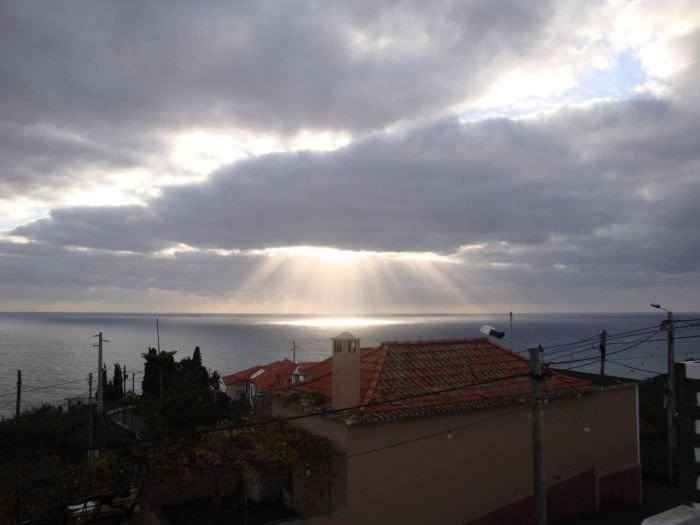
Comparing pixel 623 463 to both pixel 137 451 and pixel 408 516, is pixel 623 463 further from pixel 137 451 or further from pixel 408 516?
pixel 137 451

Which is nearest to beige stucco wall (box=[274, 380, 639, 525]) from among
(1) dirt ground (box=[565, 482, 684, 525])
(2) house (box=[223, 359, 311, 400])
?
(1) dirt ground (box=[565, 482, 684, 525])

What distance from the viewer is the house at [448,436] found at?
45.8 feet

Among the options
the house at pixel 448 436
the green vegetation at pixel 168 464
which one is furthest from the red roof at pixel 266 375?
the green vegetation at pixel 168 464

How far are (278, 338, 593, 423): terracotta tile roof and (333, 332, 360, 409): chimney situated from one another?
1.49ft

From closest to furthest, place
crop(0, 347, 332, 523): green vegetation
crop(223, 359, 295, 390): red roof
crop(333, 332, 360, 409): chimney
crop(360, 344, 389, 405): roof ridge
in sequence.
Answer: crop(0, 347, 332, 523): green vegetation, crop(333, 332, 360, 409): chimney, crop(360, 344, 389, 405): roof ridge, crop(223, 359, 295, 390): red roof

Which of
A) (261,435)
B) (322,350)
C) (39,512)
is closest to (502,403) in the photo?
(261,435)

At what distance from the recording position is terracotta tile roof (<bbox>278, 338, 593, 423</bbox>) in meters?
14.8

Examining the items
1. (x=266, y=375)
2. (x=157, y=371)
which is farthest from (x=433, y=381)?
(x=157, y=371)

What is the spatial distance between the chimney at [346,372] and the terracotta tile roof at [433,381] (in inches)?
17.9

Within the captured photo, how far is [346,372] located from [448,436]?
12.3ft

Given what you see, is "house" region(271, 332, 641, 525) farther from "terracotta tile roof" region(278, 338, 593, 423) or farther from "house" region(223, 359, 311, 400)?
"house" region(223, 359, 311, 400)

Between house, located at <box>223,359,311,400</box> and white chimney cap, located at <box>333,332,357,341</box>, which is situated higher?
white chimney cap, located at <box>333,332,357,341</box>

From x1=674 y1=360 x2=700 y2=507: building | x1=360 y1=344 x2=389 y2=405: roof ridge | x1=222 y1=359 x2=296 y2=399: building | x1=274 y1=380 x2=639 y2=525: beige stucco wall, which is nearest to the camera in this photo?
x1=674 y1=360 x2=700 y2=507: building

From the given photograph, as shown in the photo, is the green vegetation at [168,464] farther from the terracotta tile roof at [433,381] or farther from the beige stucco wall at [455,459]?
the terracotta tile roof at [433,381]
